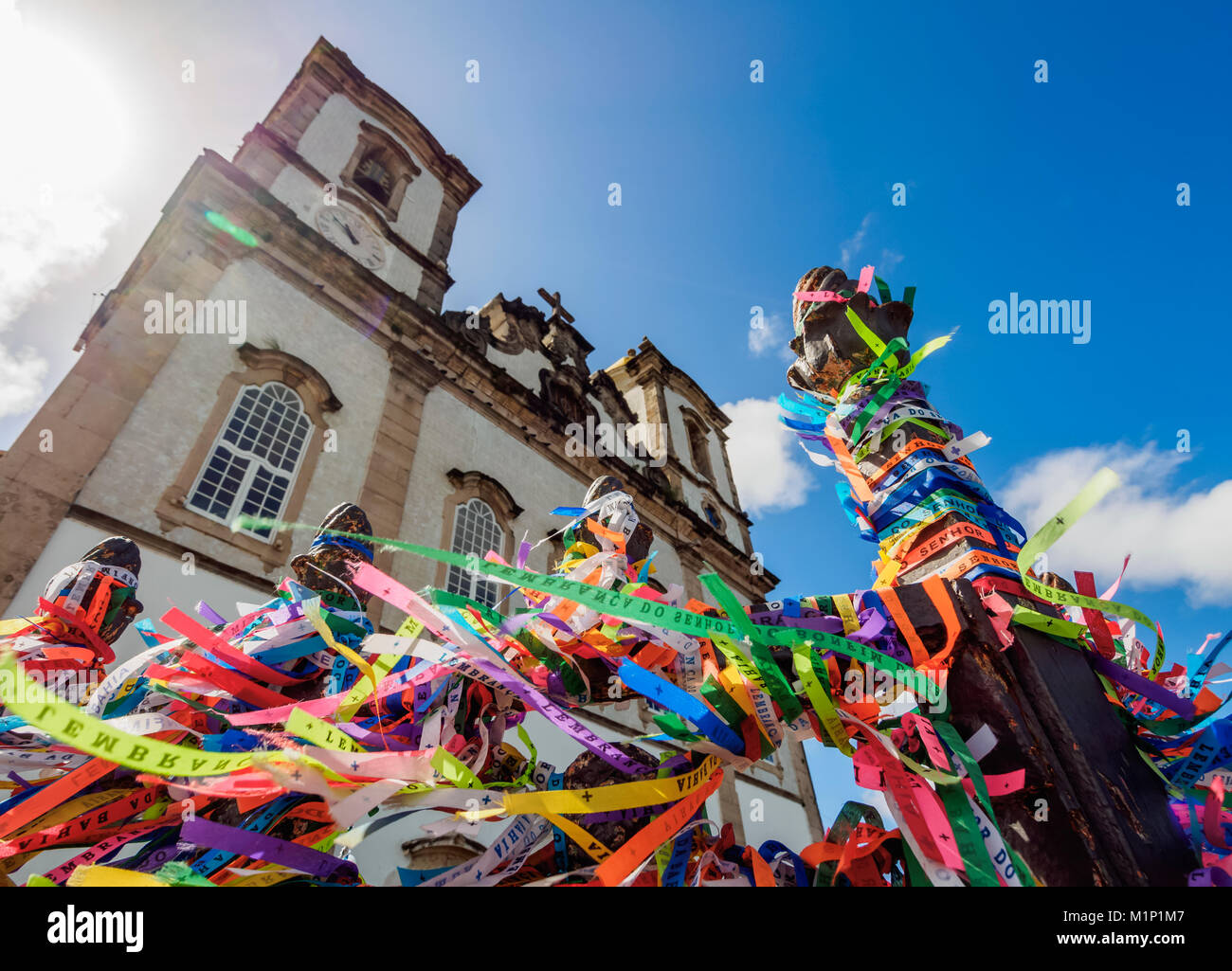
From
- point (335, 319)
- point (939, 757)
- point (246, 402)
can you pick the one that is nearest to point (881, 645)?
point (939, 757)

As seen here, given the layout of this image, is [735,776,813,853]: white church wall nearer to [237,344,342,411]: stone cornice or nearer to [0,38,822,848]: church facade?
[0,38,822,848]: church facade

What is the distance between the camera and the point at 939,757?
1552 millimetres

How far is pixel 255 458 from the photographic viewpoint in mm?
8344

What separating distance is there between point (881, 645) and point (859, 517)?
798 mm

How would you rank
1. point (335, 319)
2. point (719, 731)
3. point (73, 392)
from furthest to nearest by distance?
point (335, 319) → point (73, 392) → point (719, 731)

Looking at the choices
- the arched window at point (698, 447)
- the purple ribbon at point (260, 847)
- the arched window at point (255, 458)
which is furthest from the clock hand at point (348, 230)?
the purple ribbon at point (260, 847)

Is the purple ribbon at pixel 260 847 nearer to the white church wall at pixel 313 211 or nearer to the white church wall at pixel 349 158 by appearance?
the white church wall at pixel 313 211

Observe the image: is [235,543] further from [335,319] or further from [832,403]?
[832,403]

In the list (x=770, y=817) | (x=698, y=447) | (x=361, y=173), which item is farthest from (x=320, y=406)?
(x=698, y=447)

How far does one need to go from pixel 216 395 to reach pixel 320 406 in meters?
1.46

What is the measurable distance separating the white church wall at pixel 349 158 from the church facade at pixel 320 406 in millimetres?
61

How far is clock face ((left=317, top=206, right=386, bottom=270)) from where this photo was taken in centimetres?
1191

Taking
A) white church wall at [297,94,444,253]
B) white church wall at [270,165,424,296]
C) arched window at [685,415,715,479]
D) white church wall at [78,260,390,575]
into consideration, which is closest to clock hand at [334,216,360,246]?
white church wall at [270,165,424,296]

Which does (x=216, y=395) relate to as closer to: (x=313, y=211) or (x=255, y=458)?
(x=255, y=458)
